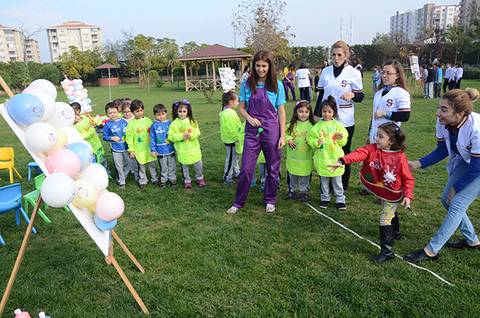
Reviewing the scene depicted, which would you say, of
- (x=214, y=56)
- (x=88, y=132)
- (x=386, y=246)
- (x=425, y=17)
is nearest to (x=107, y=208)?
(x=386, y=246)

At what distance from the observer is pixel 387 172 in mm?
3016

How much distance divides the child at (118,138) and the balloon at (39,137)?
10.8 ft

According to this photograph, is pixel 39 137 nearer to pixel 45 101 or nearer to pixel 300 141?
pixel 45 101

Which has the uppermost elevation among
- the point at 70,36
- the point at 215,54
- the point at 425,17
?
the point at 425,17

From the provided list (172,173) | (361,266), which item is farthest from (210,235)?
(172,173)

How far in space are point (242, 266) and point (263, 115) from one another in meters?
1.88

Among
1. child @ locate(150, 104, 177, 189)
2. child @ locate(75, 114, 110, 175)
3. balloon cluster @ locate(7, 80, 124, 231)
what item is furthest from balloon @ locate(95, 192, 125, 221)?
child @ locate(75, 114, 110, 175)

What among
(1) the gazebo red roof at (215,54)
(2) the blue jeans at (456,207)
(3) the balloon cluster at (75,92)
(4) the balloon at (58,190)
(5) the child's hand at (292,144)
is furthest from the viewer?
(1) the gazebo red roof at (215,54)

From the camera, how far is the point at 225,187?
5.34 meters

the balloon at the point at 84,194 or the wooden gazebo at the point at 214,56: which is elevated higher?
the wooden gazebo at the point at 214,56

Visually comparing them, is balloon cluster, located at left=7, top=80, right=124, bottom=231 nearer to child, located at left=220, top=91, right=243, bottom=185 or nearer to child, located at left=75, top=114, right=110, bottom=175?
child, located at left=220, top=91, right=243, bottom=185

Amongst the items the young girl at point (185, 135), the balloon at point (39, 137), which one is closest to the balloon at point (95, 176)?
the balloon at point (39, 137)

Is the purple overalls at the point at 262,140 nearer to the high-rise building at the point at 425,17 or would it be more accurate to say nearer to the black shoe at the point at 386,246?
the black shoe at the point at 386,246

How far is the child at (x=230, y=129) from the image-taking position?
5228 millimetres
